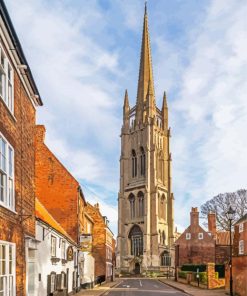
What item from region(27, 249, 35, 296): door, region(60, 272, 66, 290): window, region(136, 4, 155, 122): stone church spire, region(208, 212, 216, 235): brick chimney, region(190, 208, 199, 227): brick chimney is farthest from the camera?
region(136, 4, 155, 122): stone church spire

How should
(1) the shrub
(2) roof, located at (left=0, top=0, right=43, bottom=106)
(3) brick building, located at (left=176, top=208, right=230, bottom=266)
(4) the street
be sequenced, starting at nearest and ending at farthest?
(2) roof, located at (left=0, top=0, right=43, bottom=106) → (4) the street → (1) the shrub → (3) brick building, located at (left=176, top=208, right=230, bottom=266)

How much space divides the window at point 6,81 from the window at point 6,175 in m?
1.18

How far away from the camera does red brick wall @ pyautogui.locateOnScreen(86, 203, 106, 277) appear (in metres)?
53.4

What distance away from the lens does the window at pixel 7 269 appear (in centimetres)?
1169

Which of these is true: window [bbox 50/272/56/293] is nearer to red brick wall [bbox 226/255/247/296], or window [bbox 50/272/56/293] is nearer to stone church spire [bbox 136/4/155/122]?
red brick wall [bbox 226/255/247/296]

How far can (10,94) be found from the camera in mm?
13164

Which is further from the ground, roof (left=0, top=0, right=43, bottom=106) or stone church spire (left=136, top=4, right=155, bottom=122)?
stone church spire (left=136, top=4, right=155, bottom=122)

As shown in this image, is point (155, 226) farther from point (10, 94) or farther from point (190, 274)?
point (10, 94)

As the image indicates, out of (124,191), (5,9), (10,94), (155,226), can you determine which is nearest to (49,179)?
(10,94)

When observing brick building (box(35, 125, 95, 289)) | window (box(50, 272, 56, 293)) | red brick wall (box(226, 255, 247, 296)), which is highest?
brick building (box(35, 125, 95, 289))

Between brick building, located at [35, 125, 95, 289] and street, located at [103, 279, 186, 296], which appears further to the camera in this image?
street, located at [103, 279, 186, 296]

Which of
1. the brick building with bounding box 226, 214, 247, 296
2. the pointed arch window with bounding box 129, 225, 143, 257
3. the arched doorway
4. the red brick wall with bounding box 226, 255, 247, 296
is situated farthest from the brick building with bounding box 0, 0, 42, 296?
the pointed arch window with bounding box 129, 225, 143, 257

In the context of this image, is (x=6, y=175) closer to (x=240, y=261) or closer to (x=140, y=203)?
(x=240, y=261)

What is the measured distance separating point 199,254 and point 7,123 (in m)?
71.9
